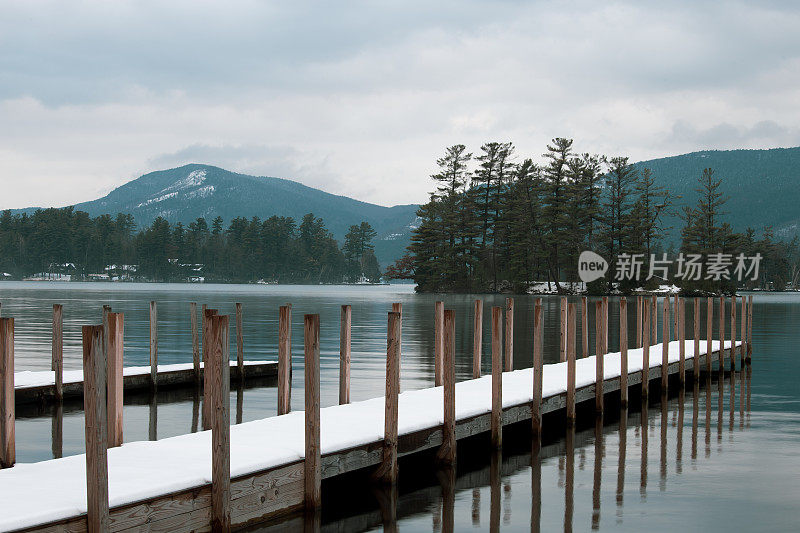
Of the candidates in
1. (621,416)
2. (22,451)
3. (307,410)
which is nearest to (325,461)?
(307,410)

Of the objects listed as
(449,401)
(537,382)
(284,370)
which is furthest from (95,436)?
(537,382)

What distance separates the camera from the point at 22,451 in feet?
48.2

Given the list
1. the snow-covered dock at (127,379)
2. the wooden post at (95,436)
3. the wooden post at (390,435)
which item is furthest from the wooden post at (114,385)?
the snow-covered dock at (127,379)

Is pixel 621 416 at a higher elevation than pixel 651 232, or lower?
lower

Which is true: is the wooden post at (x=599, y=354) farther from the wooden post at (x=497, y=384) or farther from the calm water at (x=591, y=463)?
the wooden post at (x=497, y=384)

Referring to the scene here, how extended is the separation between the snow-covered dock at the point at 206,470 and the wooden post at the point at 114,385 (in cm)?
100

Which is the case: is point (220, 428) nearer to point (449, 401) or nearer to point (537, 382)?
point (449, 401)

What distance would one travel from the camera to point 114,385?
39.2ft

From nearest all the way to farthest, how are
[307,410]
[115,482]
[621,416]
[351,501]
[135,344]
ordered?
[115,482], [307,410], [351,501], [621,416], [135,344]

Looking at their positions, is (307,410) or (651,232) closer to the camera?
(307,410)

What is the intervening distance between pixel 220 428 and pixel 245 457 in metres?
1.02

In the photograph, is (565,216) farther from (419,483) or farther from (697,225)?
(419,483)

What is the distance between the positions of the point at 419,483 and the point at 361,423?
1.26 metres

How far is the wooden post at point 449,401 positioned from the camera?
1302cm
